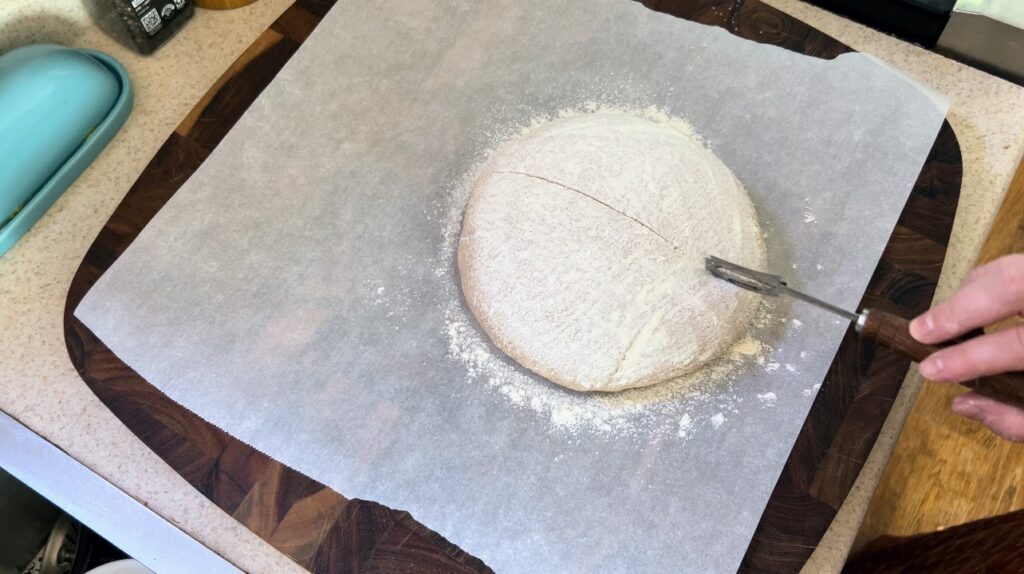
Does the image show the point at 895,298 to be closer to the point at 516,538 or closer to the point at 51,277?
the point at 516,538

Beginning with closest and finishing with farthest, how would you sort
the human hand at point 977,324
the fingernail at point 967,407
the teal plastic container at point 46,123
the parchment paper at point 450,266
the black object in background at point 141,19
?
the human hand at point 977,324 < the fingernail at point 967,407 < the parchment paper at point 450,266 < the teal plastic container at point 46,123 < the black object in background at point 141,19

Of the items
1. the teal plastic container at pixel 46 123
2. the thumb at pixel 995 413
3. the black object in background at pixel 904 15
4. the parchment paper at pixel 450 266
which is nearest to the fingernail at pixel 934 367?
the thumb at pixel 995 413

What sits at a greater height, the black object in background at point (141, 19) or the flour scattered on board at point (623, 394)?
the black object in background at point (141, 19)

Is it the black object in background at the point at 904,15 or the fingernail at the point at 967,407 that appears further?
the black object in background at the point at 904,15

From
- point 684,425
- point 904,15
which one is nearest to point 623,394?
point 684,425

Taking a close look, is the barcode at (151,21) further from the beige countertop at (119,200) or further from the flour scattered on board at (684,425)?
the flour scattered on board at (684,425)

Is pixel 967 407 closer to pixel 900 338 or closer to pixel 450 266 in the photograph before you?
pixel 900 338
